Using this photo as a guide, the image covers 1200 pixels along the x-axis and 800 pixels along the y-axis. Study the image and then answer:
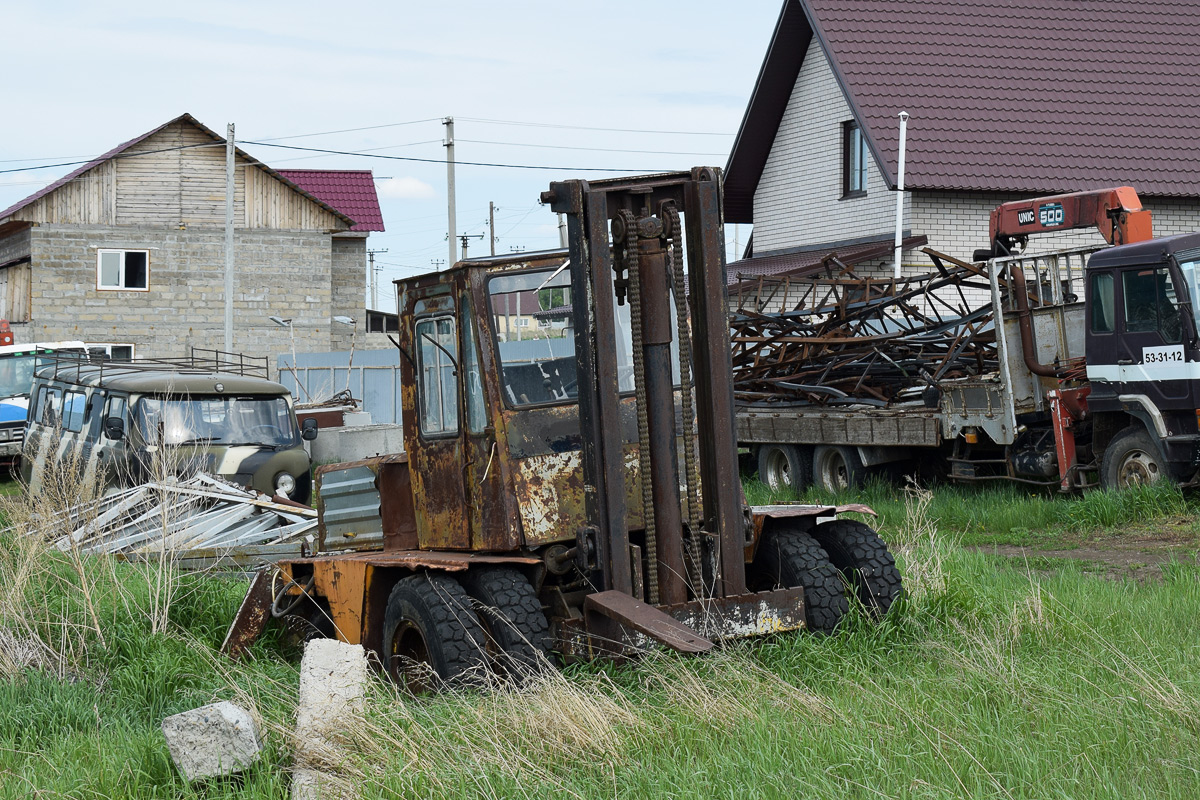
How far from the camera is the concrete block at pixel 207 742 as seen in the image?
5324mm

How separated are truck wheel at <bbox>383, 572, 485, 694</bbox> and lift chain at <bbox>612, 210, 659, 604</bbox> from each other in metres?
0.87

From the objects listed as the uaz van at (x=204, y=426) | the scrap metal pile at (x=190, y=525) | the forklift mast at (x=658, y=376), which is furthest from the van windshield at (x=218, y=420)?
the forklift mast at (x=658, y=376)

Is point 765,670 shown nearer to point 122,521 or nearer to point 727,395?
point 727,395

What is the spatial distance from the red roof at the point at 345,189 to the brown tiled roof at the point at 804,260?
2037 centimetres

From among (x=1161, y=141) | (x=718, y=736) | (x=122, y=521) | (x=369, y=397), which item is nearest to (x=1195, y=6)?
(x=1161, y=141)

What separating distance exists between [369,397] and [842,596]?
27.0m

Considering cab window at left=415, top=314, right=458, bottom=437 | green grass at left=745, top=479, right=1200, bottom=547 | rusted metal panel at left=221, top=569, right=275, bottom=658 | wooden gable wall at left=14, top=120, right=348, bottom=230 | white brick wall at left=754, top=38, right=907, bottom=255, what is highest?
wooden gable wall at left=14, top=120, right=348, bottom=230

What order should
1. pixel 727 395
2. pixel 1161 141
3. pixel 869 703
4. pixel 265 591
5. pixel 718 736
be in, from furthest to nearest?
1. pixel 1161 141
2. pixel 265 591
3. pixel 727 395
4. pixel 869 703
5. pixel 718 736

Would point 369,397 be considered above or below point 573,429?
above

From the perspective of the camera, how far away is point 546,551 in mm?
6469

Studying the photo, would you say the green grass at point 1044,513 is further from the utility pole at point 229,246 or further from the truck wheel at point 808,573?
the utility pole at point 229,246

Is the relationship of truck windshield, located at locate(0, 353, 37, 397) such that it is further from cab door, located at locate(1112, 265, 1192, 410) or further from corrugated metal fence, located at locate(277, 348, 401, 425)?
cab door, located at locate(1112, 265, 1192, 410)

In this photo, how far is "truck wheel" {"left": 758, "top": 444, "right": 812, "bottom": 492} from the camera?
1752cm

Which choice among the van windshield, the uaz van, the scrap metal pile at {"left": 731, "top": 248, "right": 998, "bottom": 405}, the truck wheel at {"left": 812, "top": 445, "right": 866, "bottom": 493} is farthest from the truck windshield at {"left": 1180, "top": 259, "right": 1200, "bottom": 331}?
the van windshield
